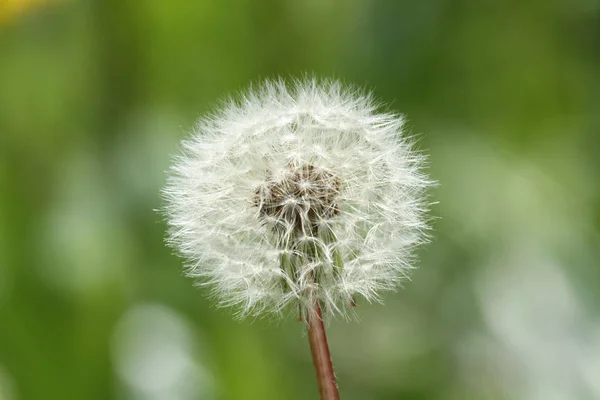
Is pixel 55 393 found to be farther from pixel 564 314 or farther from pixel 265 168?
pixel 564 314

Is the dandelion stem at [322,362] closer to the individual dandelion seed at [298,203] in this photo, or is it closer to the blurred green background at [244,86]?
the individual dandelion seed at [298,203]

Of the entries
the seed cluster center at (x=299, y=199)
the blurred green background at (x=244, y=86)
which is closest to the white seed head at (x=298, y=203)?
the seed cluster center at (x=299, y=199)

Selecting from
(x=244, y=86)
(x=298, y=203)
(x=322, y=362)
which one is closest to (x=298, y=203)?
(x=298, y=203)

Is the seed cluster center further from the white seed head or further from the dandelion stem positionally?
the dandelion stem

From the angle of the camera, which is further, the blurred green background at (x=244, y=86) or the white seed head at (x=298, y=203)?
the blurred green background at (x=244, y=86)

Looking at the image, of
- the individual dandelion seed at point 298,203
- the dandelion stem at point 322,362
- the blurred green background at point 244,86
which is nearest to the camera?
the dandelion stem at point 322,362

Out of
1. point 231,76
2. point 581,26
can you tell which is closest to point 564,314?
point 581,26

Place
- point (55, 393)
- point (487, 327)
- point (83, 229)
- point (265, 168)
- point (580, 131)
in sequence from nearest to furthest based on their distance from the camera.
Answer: point (265, 168) < point (55, 393) < point (487, 327) < point (83, 229) < point (580, 131)

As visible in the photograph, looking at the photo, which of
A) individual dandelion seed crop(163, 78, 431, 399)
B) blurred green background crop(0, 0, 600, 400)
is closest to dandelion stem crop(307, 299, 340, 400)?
individual dandelion seed crop(163, 78, 431, 399)
